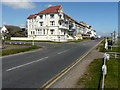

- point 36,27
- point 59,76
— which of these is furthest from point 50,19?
point 59,76

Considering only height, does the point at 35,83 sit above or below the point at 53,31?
Answer: below

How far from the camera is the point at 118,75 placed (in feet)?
22.9

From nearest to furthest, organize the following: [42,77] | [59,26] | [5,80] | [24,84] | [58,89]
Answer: [58,89]
[24,84]
[5,80]
[42,77]
[59,26]

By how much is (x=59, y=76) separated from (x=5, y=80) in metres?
3.04

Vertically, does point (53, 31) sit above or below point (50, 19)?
below

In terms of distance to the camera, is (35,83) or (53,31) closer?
(35,83)

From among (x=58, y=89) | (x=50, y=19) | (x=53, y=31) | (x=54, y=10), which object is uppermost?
(x=54, y=10)

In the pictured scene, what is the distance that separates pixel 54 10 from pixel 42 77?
47934mm

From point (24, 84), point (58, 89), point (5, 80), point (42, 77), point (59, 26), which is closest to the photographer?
point (58, 89)

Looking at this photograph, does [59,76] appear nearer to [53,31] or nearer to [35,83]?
[35,83]

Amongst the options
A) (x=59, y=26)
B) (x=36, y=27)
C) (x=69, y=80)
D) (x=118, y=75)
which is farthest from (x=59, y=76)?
(x=36, y=27)

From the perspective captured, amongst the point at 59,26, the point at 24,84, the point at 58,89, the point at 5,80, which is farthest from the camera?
the point at 59,26

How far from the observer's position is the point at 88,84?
5.89m

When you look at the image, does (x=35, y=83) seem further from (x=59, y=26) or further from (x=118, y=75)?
(x=59, y=26)
